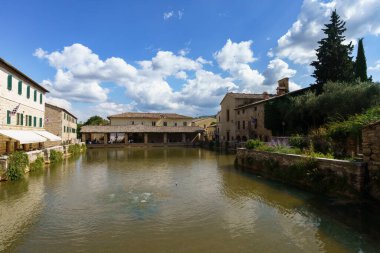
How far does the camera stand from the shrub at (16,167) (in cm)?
1493

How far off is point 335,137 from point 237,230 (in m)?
9.88

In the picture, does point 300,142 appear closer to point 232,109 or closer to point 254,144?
point 254,144

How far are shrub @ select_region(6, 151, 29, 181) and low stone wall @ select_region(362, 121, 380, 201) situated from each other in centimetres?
1682

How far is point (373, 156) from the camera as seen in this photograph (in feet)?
32.7

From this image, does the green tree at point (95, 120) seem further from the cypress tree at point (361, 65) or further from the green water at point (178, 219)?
the green water at point (178, 219)

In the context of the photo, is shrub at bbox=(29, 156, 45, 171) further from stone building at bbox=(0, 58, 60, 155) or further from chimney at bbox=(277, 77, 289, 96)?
chimney at bbox=(277, 77, 289, 96)

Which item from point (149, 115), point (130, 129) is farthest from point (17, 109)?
point (149, 115)

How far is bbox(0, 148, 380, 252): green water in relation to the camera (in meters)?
6.88

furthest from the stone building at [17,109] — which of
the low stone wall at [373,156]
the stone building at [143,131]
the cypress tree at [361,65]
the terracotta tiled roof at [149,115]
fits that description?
the terracotta tiled roof at [149,115]

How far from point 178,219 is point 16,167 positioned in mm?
Result: 11286

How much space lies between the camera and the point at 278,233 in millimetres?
7680

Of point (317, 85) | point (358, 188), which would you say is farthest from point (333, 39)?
point (358, 188)

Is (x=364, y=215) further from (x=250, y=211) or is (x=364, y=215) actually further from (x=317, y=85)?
(x=317, y=85)

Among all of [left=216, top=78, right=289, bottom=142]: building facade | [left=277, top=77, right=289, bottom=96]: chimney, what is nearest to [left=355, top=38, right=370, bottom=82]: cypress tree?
[left=216, top=78, right=289, bottom=142]: building facade
